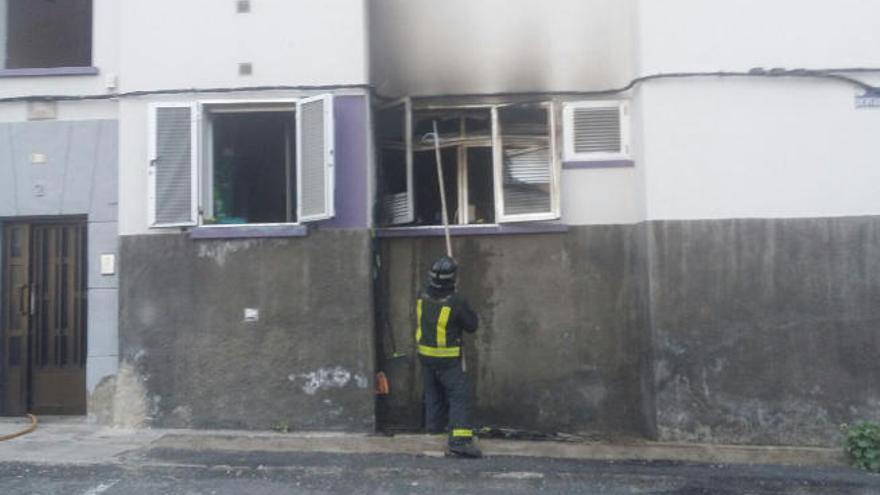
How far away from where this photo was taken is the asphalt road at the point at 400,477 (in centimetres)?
684

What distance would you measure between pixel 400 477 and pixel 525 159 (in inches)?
134

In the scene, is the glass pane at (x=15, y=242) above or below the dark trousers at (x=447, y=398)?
above

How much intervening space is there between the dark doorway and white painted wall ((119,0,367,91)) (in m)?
1.91

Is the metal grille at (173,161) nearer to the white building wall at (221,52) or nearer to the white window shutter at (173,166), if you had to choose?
the white window shutter at (173,166)

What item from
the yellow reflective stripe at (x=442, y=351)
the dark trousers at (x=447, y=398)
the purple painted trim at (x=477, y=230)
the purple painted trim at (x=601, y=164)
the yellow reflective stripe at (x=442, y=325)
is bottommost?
the dark trousers at (x=447, y=398)

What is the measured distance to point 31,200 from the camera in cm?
897

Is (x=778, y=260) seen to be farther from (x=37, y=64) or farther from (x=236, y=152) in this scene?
(x=37, y=64)

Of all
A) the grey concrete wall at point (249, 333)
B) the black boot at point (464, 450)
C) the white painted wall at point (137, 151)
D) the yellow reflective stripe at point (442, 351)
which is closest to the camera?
the black boot at point (464, 450)

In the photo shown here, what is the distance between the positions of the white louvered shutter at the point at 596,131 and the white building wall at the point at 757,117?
0.46 metres

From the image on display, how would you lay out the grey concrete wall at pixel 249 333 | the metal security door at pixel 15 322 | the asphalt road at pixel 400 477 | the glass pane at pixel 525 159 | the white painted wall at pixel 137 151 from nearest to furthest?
1. the asphalt road at pixel 400 477
2. the grey concrete wall at pixel 249 333
3. the white painted wall at pixel 137 151
4. the glass pane at pixel 525 159
5. the metal security door at pixel 15 322

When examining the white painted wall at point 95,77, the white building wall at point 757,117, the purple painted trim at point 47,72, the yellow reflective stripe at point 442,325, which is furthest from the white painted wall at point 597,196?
the purple painted trim at point 47,72

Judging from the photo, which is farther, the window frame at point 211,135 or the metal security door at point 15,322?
the metal security door at point 15,322

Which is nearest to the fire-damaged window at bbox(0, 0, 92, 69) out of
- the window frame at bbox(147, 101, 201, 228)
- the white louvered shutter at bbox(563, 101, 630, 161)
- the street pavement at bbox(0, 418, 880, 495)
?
the window frame at bbox(147, 101, 201, 228)

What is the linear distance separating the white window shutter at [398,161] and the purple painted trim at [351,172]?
2.01ft
